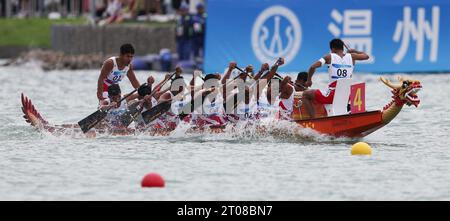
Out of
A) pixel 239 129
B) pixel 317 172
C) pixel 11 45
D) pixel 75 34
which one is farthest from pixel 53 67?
pixel 317 172

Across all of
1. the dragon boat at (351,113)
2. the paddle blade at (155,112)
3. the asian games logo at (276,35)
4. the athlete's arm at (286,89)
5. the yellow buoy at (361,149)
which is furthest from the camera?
the asian games logo at (276,35)

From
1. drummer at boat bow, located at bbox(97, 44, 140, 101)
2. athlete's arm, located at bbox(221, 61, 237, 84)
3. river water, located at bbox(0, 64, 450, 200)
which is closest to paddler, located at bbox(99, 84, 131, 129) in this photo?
drummer at boat bow, located at bbox(97, 44, 140, 101)

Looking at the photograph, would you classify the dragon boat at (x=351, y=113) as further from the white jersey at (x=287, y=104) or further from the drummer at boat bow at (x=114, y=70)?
the drummer at boat bow at (x=114, y=70)

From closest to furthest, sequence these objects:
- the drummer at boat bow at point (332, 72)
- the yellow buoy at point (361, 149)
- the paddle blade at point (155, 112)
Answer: the yellow buoy at point (361, 149)
the drummer at boat bow at point (332, 72)
the paddle blade at point (155, 112)

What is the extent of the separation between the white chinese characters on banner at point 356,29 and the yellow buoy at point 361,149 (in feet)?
45.1

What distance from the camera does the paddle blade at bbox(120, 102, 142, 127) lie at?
20.8 meters

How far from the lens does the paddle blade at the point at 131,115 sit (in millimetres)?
20828

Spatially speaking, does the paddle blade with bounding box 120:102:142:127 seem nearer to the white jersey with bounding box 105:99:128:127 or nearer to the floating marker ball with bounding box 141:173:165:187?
the white jersey with bounding box 105:99:128:127

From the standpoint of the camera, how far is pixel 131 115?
2086cm

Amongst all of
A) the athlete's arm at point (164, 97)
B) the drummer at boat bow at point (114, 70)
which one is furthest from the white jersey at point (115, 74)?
the athlete's arm at point (164, 97)

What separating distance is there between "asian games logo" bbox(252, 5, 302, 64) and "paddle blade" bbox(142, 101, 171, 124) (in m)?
11.7

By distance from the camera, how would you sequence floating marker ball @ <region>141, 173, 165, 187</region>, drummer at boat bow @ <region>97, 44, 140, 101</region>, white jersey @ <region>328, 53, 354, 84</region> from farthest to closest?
1. drummer at boat bow @ <region>97, 44, 140, 101</region>
2. white jersey @ <region>328, 53, 354, 84</region>
3. floating marker ball @ <region>141, 173, 165, 187</region>

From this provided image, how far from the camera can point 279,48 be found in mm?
32438

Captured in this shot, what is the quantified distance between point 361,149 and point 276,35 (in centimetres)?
1429
